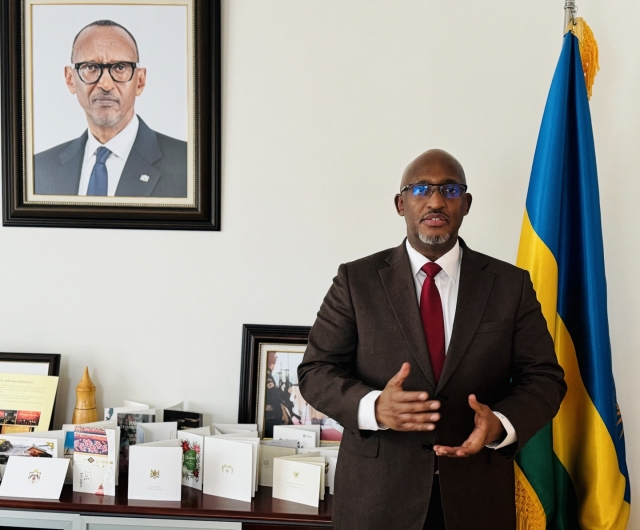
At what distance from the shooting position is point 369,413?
1.53 m

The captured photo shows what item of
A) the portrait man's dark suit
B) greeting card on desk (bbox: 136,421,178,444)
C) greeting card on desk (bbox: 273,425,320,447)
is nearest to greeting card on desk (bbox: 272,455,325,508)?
greeting card on desk (bbox: 273,425,320,447)

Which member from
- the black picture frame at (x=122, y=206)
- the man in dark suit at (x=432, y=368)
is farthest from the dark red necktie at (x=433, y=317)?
the black picture frame at (x=122, y=206)

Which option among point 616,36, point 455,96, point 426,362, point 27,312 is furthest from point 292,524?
point 616,36

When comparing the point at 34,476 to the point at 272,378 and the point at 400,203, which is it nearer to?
the point at 272,378

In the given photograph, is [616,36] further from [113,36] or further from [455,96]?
[113,36]

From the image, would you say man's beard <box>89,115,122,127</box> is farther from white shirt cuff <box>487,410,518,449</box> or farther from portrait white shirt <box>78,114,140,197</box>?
white shirt cuff <box>487,410,518,449</box>

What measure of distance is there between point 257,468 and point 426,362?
89 centimetres

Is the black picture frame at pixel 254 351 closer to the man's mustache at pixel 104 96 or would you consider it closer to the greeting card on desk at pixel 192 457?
the greeting card on desk at pixel 192 457

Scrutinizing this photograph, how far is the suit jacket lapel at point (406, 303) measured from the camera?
1.60 meters

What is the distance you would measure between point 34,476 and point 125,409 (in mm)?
366

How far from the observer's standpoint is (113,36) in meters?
2.45

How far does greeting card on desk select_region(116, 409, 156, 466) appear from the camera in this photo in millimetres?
2295

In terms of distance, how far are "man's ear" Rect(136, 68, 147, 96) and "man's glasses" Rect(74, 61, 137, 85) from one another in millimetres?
26

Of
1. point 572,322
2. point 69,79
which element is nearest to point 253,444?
point 572,322
